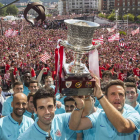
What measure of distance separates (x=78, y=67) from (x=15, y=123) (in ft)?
5.04

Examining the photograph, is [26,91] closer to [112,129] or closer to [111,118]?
[112,129]

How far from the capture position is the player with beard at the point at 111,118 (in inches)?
98.4

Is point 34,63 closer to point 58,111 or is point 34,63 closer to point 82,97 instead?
point 58,111

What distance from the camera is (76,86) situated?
265cm

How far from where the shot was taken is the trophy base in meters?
2.63

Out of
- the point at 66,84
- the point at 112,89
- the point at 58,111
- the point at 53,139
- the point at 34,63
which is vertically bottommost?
the point at 34,63

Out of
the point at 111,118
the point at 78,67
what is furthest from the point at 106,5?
the point at 111,118

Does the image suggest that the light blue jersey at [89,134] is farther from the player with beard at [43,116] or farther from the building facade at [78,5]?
the building facade at [78,5]

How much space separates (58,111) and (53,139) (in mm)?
1636

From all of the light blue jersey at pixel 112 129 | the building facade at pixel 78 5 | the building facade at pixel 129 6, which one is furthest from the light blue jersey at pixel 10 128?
the building facade at pixel 78 5

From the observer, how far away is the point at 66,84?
263 cm

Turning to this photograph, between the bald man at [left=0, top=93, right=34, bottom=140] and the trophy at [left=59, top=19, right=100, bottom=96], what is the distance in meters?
1.34

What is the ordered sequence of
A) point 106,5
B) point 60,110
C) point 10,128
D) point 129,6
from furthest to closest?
point 106,5, point 129,6, point 60,110, point 10,128

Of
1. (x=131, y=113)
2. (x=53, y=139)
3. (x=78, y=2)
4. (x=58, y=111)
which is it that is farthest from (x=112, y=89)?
(x=78, y=2)
